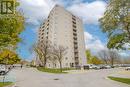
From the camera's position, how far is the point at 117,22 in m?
31.9

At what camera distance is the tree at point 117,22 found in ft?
101

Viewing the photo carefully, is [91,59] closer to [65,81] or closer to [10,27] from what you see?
[65,81]

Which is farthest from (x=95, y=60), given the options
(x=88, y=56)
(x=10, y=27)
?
(x=10, y=27)

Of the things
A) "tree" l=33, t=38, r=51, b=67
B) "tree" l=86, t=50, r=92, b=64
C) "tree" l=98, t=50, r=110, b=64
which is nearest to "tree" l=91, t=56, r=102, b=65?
"tree" l=86, t=50, r=92, b=64

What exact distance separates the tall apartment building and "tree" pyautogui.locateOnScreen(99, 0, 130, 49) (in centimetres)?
7101

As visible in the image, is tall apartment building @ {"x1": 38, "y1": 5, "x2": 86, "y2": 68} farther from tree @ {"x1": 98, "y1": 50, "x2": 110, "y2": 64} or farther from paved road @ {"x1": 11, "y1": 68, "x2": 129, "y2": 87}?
paved road @ {"x1": 11, "y1": 68, "x2": 129, "y2": 87}

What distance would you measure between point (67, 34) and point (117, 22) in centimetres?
7876

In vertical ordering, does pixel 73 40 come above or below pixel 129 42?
above

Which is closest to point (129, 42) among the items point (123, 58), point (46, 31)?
point (46, 31)

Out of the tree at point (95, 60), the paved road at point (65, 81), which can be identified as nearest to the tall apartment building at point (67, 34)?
the tree at point (95, 60)

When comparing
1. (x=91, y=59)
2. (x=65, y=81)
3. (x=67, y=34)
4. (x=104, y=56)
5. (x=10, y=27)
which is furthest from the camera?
(x=104, y=56)

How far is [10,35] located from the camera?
17.0 metres

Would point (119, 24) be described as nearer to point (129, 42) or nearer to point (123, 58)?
point (129, 42)

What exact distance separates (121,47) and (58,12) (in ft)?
267
